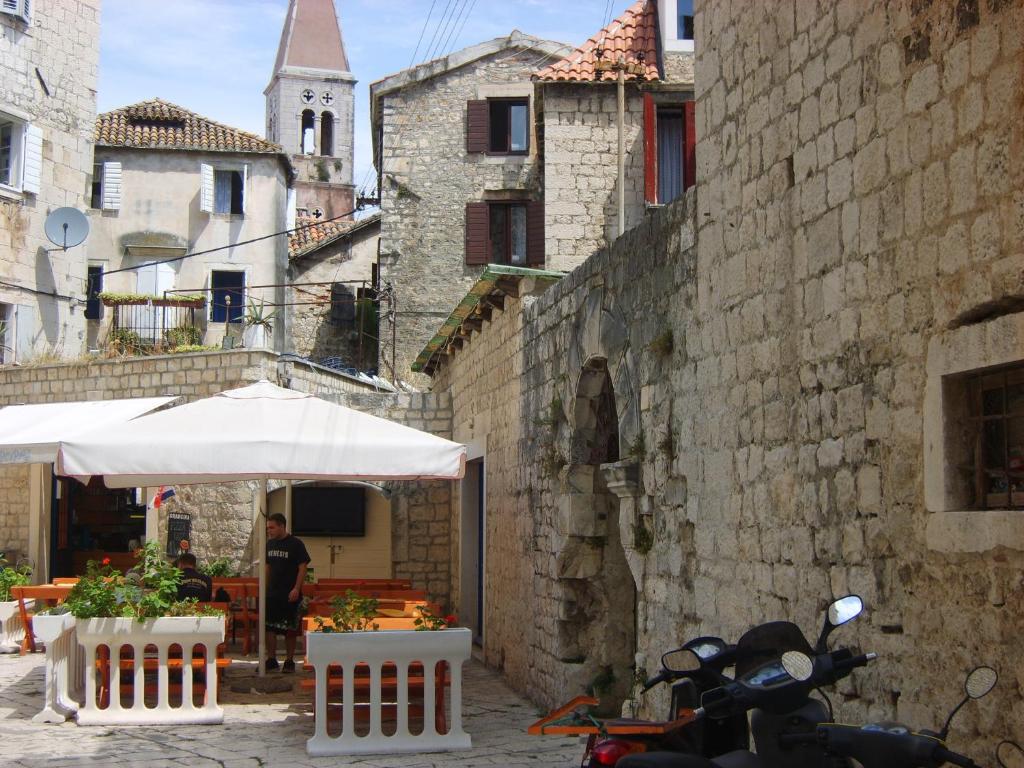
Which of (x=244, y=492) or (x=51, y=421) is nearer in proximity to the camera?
(x=51, y=421)

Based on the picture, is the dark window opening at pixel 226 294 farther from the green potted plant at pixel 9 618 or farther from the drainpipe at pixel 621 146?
the green potted plant at pixel 9 618

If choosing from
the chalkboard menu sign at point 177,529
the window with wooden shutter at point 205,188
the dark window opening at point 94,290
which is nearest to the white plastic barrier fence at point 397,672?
the chalkboard menu sign at point 177,529

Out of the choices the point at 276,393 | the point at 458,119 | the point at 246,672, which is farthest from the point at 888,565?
the point at 458,119

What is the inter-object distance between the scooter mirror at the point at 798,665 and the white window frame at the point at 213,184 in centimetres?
2641

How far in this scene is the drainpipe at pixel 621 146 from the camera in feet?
54.1

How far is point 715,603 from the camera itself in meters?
6.20

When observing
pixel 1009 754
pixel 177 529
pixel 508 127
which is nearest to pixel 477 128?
pixel 508 127

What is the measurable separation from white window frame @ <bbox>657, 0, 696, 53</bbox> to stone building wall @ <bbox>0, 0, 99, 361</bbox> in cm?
1129

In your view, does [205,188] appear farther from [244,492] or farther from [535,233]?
[244,492]

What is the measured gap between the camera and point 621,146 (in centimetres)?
1664

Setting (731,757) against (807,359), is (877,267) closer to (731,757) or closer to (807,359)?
(807,359)

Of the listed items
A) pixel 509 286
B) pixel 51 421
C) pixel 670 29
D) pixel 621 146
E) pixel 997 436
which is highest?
pixel 670 29

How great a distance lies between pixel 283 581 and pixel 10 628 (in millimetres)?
3900

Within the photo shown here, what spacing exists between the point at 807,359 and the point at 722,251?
1.10 metres
